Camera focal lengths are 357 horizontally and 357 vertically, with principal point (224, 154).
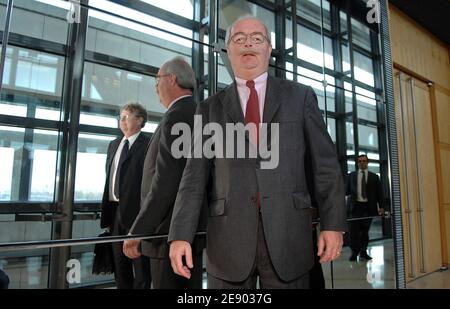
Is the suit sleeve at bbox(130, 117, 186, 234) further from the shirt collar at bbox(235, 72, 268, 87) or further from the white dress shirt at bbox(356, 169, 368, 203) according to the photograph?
the white dress shirt at bbox(356, 169, 368, 203)

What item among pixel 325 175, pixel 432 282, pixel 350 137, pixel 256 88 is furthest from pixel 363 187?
pixel 432 282

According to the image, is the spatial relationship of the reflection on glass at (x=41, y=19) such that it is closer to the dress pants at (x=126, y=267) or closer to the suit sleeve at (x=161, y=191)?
the suit sleeve at (x=161, y=191)

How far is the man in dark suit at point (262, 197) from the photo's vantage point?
1457mm

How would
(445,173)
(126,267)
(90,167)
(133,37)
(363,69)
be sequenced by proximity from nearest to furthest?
1. (90,167)
2. (126,267)
3. (133,37)
4. (363,69)
5. (445,173)

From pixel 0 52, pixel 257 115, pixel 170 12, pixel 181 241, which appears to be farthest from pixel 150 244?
pixel 170 12

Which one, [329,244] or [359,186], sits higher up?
[359,186]

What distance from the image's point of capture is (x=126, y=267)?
1.74 m

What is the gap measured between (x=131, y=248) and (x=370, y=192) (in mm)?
2228

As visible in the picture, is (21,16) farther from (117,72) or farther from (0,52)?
(117,72)

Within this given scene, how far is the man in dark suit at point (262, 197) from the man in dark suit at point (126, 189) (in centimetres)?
35

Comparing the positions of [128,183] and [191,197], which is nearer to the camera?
[191,197]

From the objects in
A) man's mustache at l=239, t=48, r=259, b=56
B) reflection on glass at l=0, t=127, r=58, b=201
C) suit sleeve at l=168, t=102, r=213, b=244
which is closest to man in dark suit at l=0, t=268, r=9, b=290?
reflection on glass at l=0, t=127, r=58, b=201

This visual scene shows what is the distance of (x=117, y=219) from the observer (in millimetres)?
1718

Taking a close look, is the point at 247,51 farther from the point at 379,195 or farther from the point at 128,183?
the point at 379,195
